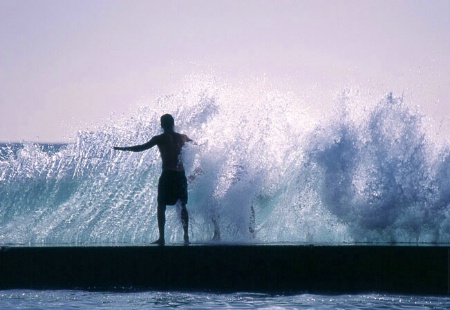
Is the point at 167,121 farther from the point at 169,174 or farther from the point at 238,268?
the point at 238,268

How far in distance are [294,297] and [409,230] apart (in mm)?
4031

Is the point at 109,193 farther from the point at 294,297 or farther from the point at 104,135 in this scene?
the point at 294,297

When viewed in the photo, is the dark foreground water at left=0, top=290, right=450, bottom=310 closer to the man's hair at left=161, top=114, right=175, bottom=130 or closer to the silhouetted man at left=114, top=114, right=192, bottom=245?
the silhouetted man at left=114, top=114, right=192, bottom=245

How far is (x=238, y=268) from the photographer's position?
30.7ft

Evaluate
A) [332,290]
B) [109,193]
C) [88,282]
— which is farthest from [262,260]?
[109,193]

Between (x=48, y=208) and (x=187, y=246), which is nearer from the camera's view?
(x=187, y=246)

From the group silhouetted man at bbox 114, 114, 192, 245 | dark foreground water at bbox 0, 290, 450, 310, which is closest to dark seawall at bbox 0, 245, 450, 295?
dark foreground water at bbox 0, 290, 450, 310

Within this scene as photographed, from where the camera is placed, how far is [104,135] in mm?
15883

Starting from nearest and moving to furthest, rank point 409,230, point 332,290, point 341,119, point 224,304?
1. point 224,304
2. point 332,290
3. point 409,230
4. point 341,119

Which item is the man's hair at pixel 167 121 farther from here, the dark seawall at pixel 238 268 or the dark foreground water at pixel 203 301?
the dark foreground water at pixel 203 301

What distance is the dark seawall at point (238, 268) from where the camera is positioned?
917cm

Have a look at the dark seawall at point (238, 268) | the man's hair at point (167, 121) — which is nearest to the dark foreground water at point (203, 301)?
the dark seawall at point (238, 268)

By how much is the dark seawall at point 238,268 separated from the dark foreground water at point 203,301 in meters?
0.39

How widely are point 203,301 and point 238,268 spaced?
110cm
